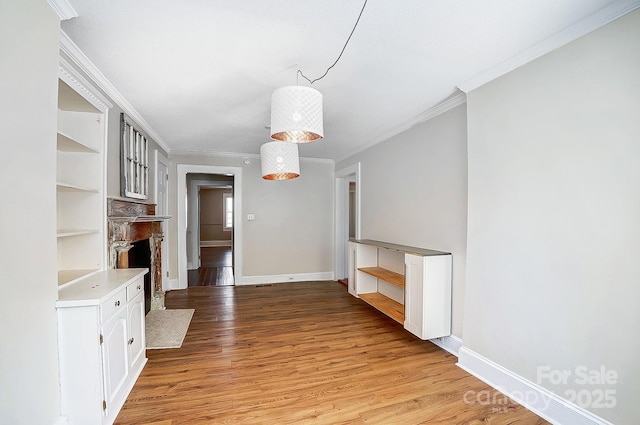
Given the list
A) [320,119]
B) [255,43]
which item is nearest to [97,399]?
[320,119]

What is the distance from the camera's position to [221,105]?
8.98 feet

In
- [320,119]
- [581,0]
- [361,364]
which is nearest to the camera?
[581,0]

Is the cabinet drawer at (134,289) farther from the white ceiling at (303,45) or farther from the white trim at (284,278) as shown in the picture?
the white trim at (284,278)

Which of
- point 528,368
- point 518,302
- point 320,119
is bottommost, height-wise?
point 528,368

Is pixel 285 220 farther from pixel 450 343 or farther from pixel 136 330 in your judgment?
pixel 450 343

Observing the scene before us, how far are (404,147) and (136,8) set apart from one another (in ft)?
9.11

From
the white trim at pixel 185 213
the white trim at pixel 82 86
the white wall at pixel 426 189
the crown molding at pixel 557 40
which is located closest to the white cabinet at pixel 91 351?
the white trim at pixel 82 86

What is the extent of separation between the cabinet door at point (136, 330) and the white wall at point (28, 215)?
21.7 inches

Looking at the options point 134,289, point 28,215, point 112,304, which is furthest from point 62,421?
point 28,215

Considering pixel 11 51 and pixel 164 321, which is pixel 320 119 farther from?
pixel 164 321

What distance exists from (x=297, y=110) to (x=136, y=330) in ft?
6.92

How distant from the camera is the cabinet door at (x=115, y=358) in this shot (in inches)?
64.6

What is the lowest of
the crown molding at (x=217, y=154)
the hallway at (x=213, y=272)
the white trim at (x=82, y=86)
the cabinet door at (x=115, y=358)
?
the hallway at (x=213, y=272)

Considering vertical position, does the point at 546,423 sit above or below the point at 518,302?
below
